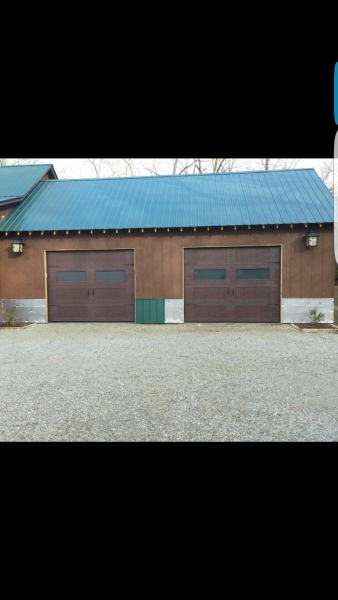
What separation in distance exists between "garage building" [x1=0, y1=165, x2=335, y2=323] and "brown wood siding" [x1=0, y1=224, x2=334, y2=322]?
1.1 inches

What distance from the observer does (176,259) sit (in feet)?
34.4

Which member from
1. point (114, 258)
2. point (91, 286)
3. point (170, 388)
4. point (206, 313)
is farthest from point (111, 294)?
point (170, 388)

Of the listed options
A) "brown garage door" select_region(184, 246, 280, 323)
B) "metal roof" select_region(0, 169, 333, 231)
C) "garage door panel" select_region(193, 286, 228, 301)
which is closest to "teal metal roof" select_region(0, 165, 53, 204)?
"metal roof" select_region(0, 169, 333, 231)

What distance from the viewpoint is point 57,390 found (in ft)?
15.3

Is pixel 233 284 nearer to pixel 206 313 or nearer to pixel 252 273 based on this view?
pixel 252 273

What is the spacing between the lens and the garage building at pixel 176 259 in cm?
1015

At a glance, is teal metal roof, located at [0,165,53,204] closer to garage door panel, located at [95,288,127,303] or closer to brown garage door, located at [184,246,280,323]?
garage door panel, located at [95,288,127,303]

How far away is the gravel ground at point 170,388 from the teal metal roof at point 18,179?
583 cm

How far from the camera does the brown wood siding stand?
397 inches

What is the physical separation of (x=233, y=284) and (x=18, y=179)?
8450mm

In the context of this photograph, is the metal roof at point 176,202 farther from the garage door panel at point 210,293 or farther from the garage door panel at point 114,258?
the garage door panel at point 210,293
